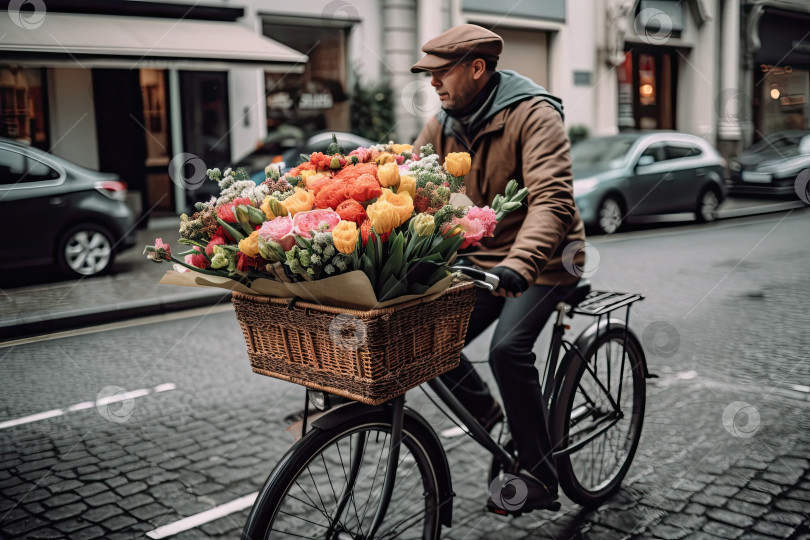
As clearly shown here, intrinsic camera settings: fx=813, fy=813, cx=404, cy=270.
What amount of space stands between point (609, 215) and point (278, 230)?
11.1m

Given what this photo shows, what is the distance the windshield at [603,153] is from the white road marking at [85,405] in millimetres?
9381

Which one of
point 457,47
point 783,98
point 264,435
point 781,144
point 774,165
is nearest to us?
point 457,47

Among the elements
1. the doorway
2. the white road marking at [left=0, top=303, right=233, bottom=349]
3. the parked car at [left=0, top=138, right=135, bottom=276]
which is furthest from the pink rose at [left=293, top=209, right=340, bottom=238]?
the doorway

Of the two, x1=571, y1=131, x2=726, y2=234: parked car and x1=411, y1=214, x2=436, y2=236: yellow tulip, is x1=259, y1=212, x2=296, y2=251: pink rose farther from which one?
x1=571, y1=131, x2=726, y2=234: parked car

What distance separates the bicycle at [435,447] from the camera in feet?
7.43

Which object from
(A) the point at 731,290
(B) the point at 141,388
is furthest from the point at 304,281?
(A) the point at 731,290

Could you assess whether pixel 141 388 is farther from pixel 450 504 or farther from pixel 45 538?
pixel 450 504

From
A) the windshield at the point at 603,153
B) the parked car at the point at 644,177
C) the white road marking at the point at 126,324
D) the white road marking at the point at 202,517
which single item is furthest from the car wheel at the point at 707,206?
the white road marking at the point at 202,517

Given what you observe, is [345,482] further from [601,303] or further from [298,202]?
[601,303]

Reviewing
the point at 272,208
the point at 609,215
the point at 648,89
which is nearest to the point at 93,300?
the point at 272,208

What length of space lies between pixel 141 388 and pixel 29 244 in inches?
168

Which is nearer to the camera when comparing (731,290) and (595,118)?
(731,290)

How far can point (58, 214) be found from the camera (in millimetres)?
8797

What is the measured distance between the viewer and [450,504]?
2.66m
